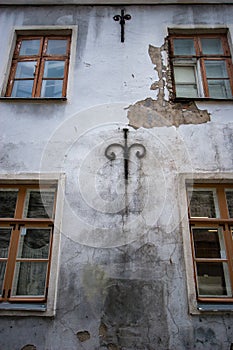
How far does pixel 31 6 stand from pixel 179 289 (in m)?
6.08

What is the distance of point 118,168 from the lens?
15.9 feet

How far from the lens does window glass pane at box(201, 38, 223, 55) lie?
20.1 ft

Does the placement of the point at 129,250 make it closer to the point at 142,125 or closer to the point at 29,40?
the point at 142,125

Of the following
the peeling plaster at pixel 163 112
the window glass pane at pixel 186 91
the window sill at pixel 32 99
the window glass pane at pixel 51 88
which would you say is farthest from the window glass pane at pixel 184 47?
the window sill at pixel 32 99

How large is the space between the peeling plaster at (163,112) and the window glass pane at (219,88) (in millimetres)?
586

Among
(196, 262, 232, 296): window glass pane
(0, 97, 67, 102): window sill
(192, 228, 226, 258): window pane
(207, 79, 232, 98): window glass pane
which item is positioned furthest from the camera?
(207, 79, 232, 98): window glass pane

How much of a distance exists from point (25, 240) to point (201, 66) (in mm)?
4258

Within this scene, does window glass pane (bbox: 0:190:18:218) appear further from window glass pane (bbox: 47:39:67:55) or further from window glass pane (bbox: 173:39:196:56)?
window glass pane (bbox: 173:39:196:56)

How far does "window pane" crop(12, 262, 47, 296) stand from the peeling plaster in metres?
2.57

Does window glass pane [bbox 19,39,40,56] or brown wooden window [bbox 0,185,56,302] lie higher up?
window glass pane [bbox 19,39,40,56]

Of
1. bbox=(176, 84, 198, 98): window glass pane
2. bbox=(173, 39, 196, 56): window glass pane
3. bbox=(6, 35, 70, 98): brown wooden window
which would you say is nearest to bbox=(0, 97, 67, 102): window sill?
bbox=(6, 35, 70, 98): brown wooden window

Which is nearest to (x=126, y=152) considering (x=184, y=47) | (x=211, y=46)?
(x=184, y=47)

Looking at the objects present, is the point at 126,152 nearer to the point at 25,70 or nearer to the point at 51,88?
the point at 51,88

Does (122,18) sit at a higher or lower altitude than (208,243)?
higher
